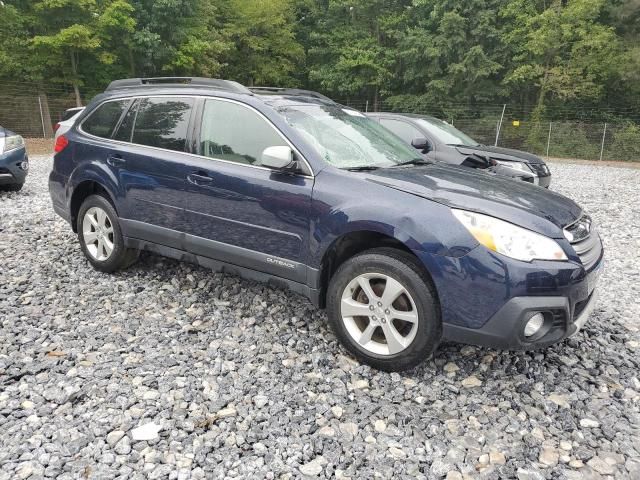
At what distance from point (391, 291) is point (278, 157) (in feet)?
3.76

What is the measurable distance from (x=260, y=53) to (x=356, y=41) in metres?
6.65

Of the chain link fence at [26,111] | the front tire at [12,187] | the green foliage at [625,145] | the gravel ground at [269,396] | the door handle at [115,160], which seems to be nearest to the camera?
the gravel ground at [269,396]

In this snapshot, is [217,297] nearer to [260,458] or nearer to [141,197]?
[141,197]

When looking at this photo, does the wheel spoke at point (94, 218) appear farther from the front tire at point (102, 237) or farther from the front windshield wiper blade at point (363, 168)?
the front windshield wiper blade at point (363, 168)

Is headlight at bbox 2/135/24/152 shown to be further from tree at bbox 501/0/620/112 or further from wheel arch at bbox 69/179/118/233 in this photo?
tree at bbox 501/0/620/112

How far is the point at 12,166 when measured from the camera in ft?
27.1

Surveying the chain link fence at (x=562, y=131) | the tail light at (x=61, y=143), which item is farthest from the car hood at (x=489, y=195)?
the chain link fence at (x=562, y=131)

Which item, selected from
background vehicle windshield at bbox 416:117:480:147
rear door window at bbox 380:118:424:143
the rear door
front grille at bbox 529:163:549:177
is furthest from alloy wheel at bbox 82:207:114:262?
front grille at bbox 529:163:549:177

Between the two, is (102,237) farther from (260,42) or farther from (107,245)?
(260,42)

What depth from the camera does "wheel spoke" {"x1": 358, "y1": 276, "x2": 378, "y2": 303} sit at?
9.98 feet

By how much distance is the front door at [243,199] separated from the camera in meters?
3.34

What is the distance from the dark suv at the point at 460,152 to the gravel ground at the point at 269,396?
4114mm

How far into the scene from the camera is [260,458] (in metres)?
2.35

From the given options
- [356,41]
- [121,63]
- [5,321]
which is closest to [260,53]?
[356,41]
